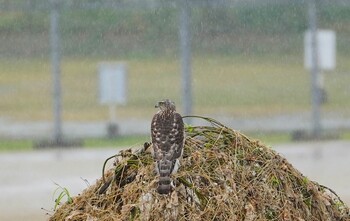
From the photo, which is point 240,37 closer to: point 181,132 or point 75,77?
point 75,77

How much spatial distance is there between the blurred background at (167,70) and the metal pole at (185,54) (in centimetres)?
146

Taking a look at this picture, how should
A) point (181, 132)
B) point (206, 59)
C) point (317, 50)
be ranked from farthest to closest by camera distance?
point (206, 59)
point (317, 50)
point (181, 132)

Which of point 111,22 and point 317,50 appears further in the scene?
point 111,22

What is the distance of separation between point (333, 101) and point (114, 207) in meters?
15.8

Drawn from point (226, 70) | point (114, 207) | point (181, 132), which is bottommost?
point (114, 207)

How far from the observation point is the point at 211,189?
412cm

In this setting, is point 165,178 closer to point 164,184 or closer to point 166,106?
point 164,184

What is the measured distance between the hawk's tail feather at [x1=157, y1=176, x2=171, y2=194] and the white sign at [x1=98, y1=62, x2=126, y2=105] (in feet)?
39.9

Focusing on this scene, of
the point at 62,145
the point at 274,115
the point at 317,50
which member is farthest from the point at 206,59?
the point at 62,145

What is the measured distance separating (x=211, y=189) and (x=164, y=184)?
20 centimetres

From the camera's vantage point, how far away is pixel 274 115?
18.3m

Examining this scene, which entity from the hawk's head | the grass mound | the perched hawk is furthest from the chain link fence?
the grass mound

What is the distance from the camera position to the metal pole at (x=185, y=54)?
14902 millimetres

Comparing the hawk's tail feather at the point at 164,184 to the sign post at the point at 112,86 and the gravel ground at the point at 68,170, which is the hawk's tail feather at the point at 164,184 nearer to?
the gravel ground at the point at 68,170
